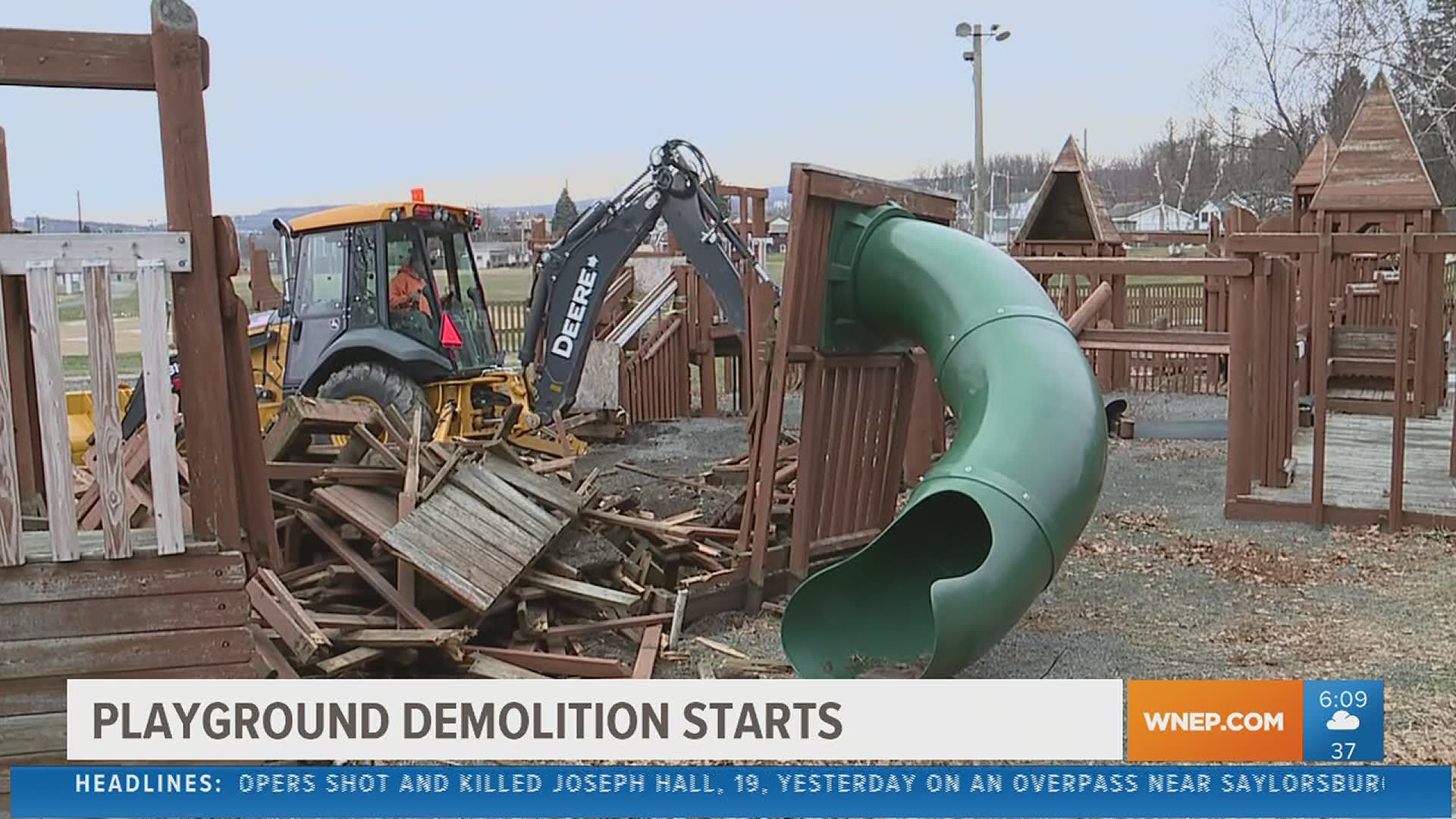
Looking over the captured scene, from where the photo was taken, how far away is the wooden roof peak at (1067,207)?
17.9m

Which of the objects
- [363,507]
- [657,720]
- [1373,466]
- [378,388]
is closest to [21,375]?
[363,507]

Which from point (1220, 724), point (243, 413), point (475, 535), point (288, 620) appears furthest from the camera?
point (475, 535)

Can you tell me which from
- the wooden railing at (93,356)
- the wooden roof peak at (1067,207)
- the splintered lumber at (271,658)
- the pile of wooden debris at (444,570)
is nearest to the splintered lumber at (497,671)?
the pile of wooden debris at (444,570)

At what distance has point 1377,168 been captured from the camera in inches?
582

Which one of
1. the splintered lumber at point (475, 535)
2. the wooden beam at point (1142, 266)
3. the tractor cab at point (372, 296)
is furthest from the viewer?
the tractor cab at point (372, 296)

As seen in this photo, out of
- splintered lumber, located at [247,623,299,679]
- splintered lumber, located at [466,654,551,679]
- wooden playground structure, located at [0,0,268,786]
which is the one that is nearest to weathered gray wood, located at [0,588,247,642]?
wooden playground structure, located at [0,0,268,786]

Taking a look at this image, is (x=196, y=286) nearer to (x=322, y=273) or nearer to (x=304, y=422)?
(x=304, y=422)

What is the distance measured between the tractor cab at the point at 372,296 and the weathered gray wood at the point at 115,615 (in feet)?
20.5

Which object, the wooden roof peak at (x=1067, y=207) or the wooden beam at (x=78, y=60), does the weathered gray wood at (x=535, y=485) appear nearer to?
the wooden beam at (x=78, y=60)

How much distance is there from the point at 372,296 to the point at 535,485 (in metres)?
4.26

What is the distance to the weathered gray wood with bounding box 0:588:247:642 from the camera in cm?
392

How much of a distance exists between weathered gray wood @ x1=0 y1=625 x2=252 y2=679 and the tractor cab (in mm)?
6254

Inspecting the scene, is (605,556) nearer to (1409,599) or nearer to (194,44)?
(194,44)

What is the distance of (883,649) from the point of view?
5926mm
